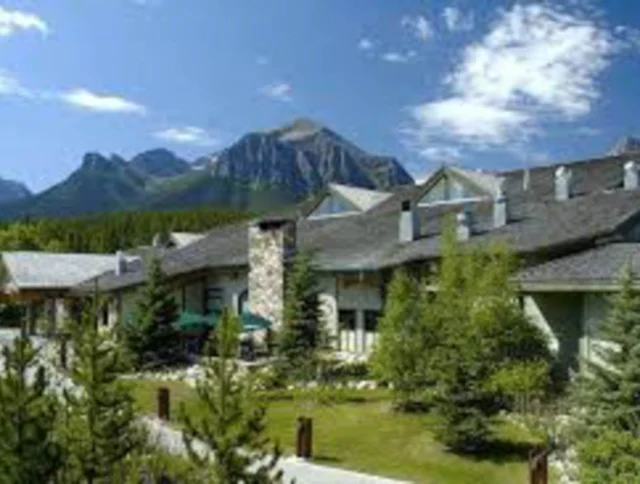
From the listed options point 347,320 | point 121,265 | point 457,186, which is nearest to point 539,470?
point 347,320

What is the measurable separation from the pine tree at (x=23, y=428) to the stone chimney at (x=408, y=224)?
2437 centimetres

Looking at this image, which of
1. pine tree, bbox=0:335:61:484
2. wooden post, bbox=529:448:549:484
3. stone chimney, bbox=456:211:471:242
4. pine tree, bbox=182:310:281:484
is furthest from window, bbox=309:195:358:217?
pine tree, bbox=182:310:281:484

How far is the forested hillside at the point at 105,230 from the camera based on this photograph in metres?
112

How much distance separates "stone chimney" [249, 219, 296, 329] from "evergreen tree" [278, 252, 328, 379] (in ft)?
10.7

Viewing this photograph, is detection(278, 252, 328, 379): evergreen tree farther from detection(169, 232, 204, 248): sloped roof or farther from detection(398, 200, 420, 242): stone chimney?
detection(169, 232, 204, 248): sloped roof

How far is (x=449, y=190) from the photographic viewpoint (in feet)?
141

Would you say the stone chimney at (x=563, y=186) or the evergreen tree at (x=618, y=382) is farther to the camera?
the stone chimney at (x=563, y=186)

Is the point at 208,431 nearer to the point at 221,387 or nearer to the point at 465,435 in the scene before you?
the point at 221,387

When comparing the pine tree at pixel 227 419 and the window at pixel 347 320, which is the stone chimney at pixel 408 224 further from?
the pine tree at pixel 227 419

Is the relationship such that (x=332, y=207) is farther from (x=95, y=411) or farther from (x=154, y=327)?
(x=95, y=411)

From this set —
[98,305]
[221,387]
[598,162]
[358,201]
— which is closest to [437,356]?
[98,305]

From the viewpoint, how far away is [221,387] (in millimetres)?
13164

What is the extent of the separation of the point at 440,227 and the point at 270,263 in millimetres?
7049

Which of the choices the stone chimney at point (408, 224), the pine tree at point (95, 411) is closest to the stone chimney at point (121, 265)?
the stone chimney at point (408, 224)
